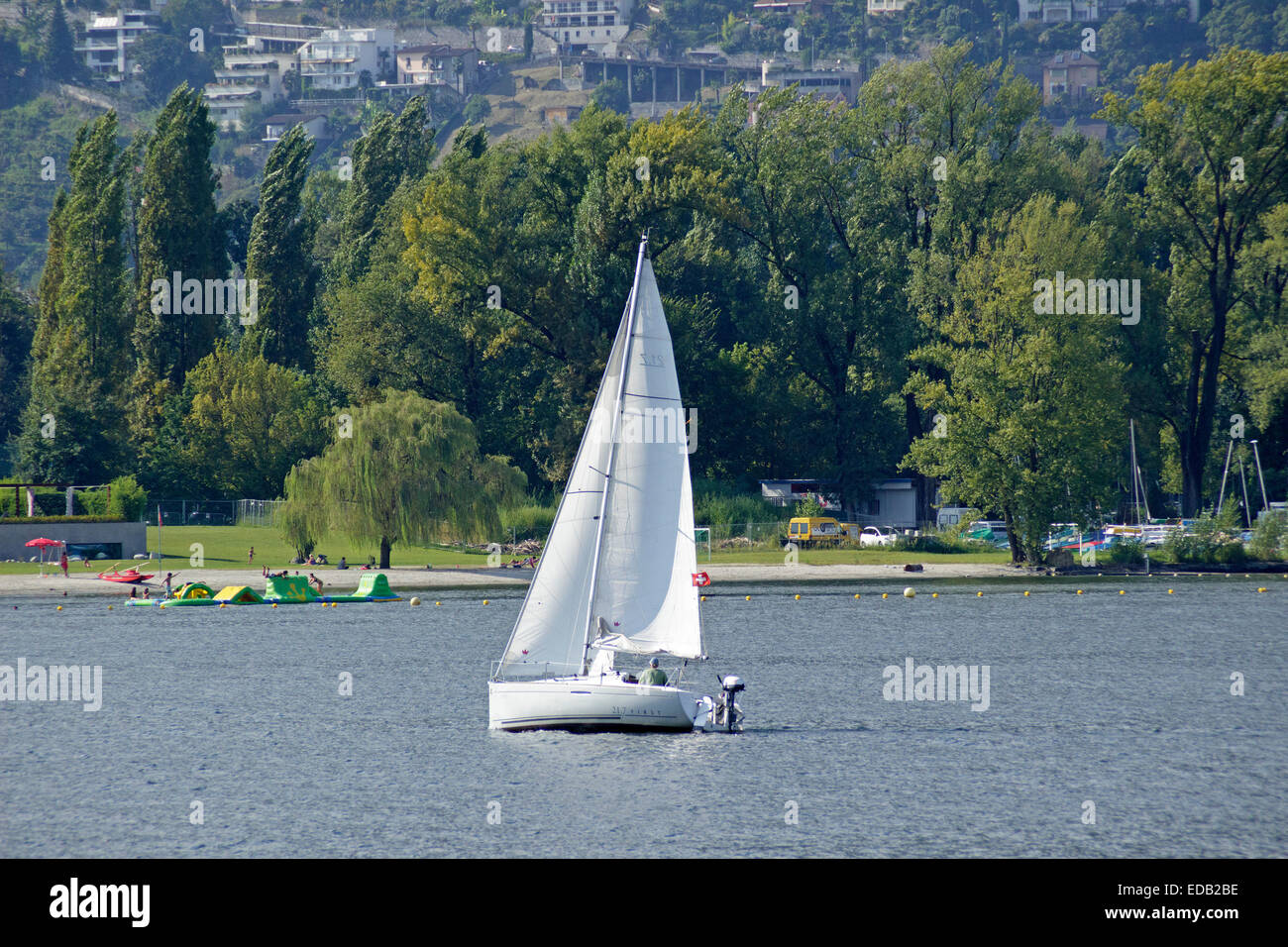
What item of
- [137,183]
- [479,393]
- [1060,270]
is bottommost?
[479,393]

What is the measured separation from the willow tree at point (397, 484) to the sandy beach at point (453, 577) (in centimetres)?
235

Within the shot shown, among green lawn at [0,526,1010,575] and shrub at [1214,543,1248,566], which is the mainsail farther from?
shrub at [1214,543,1248,566]

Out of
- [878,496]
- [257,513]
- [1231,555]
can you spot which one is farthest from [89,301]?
[1231,555]

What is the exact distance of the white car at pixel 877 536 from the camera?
97562 millimetres

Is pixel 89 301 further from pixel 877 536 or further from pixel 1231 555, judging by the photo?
pixel 1231 555

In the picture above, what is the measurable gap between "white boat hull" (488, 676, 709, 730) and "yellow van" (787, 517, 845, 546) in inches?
2333

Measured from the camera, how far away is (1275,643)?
63.0 metres

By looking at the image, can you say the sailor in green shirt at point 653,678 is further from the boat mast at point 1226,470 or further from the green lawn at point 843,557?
the boat mast at point 1226,470

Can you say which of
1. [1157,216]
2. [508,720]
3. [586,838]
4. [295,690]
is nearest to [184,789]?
[508,720]

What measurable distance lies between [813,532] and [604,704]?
202ft

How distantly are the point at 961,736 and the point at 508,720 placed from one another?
41.6ft

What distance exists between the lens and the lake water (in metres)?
33.5

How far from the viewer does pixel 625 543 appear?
38969 millimetres
